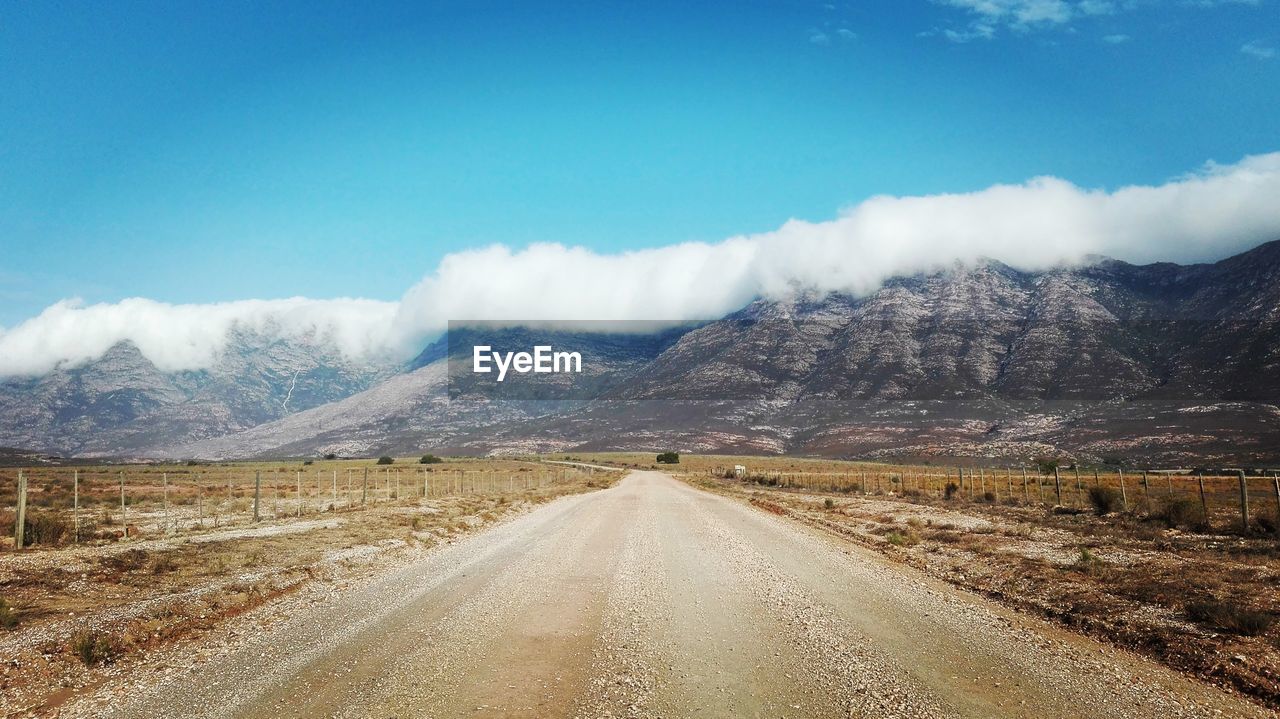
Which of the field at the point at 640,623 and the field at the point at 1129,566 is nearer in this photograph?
the field at the point at 640,623

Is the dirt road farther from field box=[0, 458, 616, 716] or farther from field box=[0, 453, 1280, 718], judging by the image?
field box=[0, 458, 616, 716]

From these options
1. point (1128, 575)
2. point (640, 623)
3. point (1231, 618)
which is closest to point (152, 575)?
point (640, 623)

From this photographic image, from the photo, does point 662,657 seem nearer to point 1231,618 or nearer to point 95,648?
point 95,648

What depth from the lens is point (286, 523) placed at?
25.1 metres

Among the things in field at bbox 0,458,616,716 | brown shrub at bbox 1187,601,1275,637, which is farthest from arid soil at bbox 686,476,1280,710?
field at bbox 0,458,616,716

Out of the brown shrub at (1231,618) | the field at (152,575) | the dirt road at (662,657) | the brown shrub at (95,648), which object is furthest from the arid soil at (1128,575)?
the brown shrub at (95,648)

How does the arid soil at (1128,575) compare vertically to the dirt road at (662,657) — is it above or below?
below

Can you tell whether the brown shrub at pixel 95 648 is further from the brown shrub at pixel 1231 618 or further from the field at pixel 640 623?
the brown shrub at pixel 1231 618

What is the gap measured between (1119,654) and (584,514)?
22.8m

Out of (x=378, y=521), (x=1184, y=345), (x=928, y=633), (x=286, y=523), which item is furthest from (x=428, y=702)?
(x=1184, y=345)

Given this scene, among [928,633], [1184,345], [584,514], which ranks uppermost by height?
[1184,345]

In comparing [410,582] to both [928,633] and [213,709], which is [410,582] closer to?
[213,709]

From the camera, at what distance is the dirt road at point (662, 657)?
22.5 feet

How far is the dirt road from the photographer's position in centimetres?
687
